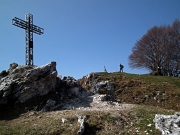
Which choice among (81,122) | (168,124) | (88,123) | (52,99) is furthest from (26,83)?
(168,124)

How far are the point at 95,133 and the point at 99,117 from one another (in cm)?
174

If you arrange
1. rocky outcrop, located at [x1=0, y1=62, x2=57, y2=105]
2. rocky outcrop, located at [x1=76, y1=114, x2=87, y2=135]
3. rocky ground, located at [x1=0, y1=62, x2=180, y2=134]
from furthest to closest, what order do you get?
rocky outcrop, located at [x1=0, y1=62, x2=57, y2=105] < rocky ground, located at [x1=0, y1=62, x2=180, y2=134] < rocky outcrop, located at [x1=76, y1=114, x2=87, y2=135]

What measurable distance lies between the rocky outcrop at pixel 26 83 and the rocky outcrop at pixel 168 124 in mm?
11040

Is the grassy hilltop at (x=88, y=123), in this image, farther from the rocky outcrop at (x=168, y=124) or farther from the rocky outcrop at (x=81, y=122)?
the rocky outcrop at (x=168, y=124)

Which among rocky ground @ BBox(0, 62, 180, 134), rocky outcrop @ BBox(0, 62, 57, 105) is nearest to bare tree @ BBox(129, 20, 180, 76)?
rocky ground @ BBox(0, 62, 180, 134)

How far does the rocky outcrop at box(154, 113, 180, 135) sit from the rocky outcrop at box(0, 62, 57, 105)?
11.0 metres

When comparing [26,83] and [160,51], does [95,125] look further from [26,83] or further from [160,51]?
[160,51]

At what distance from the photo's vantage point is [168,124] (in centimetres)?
1019

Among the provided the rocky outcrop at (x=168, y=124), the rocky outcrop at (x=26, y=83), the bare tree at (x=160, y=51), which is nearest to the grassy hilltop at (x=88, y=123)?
the rocky outcrop at (x=168, y=124)

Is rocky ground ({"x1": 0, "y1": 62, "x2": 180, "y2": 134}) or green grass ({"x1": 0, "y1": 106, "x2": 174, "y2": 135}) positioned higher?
rocky ground ({"x1": 0, "y1": 62, "x2": 180, "y2": 134})

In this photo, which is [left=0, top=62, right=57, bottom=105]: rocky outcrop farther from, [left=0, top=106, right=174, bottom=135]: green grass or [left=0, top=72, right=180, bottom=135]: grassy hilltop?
[left=0, top=106, right=174, bottom=135]: green grass

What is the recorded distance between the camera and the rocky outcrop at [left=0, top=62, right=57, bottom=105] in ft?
54.0

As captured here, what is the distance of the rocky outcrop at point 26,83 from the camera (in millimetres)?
16469

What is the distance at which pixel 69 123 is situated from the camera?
36.7 ft
